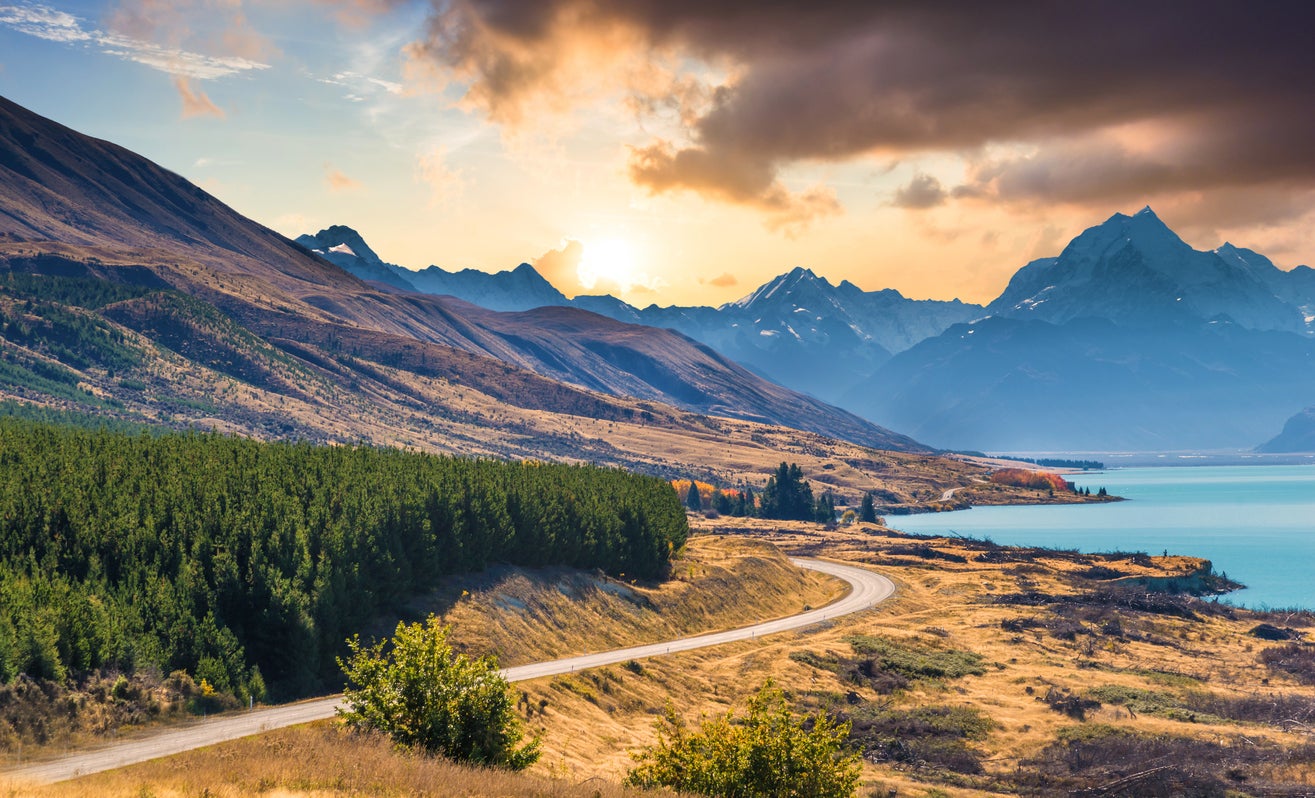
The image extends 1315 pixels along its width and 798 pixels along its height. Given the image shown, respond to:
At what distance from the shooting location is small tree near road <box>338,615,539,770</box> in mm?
36031

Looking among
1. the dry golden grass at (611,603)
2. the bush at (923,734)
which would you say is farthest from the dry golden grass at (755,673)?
the bush at (923,734)

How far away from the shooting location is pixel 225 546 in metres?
65.1

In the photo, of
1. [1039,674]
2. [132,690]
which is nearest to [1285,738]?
[1039,674]

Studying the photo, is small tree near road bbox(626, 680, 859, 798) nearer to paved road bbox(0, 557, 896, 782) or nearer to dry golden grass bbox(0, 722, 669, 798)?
dry golden grass bbox(0, 722, 669, 798)

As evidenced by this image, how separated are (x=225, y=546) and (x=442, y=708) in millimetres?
35956

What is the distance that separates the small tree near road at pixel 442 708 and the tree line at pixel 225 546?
20.7 meters

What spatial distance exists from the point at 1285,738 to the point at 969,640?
42.2 metres

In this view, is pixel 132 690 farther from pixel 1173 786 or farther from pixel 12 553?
pixel 1173 786

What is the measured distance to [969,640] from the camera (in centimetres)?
10506

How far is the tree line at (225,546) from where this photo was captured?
5309 centimetres

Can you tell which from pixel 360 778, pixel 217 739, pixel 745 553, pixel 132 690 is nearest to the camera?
pixel 360 778

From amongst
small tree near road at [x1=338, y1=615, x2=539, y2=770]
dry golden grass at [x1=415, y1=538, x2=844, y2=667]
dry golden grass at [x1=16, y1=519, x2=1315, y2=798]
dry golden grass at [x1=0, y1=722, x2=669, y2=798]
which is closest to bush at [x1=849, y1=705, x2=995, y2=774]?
dry golden grass at [x1=16, y1=519, x2=1315, y2=798]

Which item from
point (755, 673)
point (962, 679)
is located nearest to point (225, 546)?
point (755, 673)

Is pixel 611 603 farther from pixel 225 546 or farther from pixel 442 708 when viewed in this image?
pixel 442 708
